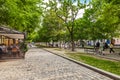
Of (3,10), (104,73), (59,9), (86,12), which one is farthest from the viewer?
(86,12)

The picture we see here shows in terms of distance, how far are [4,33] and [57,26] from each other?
5055cm

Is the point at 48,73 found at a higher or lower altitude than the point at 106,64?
lower

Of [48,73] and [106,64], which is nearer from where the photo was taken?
[48,73]

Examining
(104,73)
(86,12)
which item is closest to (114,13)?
(104,73)

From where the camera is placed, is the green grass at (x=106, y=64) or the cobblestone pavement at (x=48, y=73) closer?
the cobblestone pavement at (x=48, y=73)

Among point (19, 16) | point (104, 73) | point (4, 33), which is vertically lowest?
point (104, 73)

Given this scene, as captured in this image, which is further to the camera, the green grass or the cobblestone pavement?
the green grass

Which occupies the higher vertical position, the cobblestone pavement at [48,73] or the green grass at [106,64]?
the green grass at [106,64]

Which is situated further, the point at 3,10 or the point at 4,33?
the point at 4,33

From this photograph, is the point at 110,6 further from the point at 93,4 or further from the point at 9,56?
the point at 93,4

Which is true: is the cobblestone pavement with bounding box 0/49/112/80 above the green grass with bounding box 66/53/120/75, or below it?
below

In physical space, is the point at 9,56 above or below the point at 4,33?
below

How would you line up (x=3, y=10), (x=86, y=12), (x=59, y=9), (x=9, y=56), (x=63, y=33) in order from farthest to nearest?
(x=63, y=33) → (x=86, y=12) → (x=59, y=9) → (x=9, y=56) → (x=3, y=10)

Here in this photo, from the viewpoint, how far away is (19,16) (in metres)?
24.7
